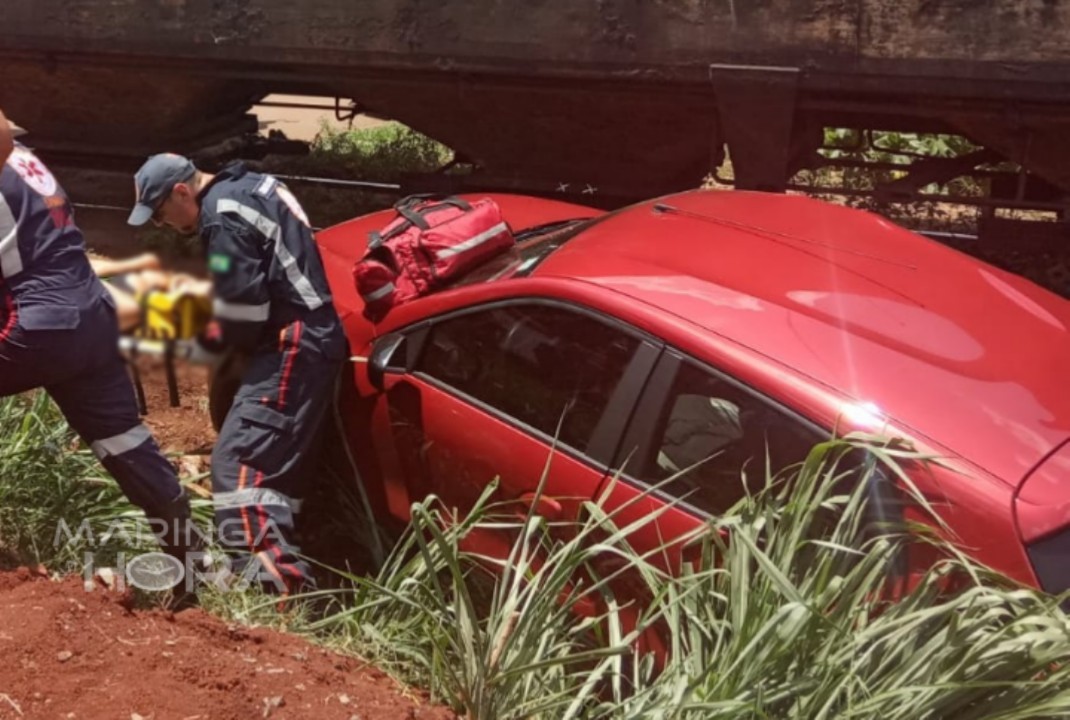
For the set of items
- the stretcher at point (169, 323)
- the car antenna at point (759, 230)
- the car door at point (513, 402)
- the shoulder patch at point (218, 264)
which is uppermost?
the shoulder patch at point (218, 264)

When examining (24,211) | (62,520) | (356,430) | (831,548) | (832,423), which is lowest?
(62,520)

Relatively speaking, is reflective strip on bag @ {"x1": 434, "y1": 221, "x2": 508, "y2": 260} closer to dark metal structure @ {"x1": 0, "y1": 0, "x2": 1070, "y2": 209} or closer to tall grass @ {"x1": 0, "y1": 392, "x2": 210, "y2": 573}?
tall grass @ {"x1": 0, "y1": 392, "x2": 210, "y2": 573}

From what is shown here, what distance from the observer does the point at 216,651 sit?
9.64 ft

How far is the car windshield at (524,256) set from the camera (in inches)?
152

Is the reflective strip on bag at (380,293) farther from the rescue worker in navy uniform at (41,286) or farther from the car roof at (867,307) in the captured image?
the rescue worker in navy uniform at (41,286)

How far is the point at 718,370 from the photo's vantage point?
3160 mm

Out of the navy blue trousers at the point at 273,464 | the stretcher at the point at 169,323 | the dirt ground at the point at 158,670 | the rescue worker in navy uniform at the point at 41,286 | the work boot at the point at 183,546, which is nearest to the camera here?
the stretcher at the point at 169,323

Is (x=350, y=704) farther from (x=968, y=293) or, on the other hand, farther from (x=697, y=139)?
(x=697, y=139)

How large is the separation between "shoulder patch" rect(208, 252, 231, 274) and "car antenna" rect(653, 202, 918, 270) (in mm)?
3343

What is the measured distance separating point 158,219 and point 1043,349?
2.78 m

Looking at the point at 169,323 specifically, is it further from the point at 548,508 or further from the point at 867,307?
the point at 867,307

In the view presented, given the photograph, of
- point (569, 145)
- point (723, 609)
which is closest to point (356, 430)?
point (723, 609)

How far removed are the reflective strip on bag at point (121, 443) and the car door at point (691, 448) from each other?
4.38ft

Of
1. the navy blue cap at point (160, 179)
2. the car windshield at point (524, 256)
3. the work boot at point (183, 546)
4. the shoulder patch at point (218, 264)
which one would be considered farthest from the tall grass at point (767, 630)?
the shoulder patch at point (218, 264)
